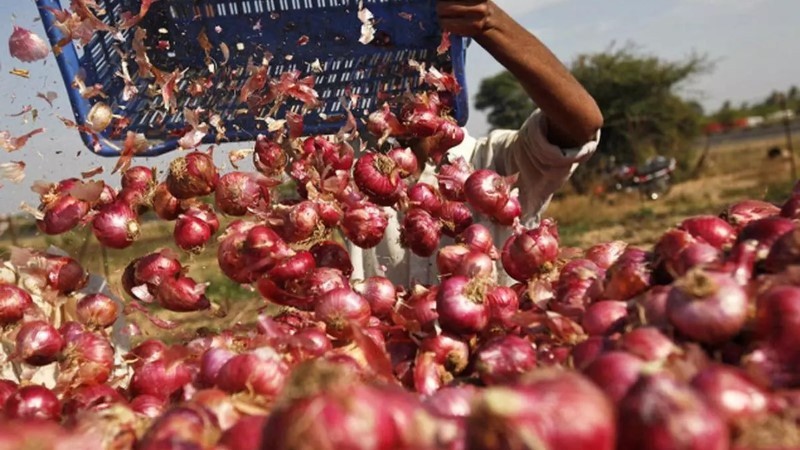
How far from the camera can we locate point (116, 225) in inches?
73.4

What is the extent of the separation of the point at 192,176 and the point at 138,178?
22 cm

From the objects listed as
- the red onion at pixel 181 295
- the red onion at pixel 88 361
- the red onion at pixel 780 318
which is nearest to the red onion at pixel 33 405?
the red onion at pixel 88 361

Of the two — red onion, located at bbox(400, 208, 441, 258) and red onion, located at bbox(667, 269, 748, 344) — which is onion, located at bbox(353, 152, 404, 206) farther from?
red onion, located at bbox(667, 269, 748, 344)

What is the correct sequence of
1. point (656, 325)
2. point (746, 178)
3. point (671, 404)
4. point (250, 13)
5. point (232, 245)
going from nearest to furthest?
point (671, 404), point (656, 325), point (232, 245), point (250, 13), point (746, 178)

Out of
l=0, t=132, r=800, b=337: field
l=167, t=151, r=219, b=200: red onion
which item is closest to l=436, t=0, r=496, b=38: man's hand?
l=167, t=151, r=219, b=200: red onion

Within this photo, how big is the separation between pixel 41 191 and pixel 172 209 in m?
0.36

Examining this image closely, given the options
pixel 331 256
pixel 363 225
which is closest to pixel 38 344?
pixel 331 256

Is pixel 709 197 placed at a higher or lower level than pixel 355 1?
lower

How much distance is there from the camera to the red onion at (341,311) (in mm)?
1458

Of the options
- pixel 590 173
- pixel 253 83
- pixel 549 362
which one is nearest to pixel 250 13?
pixel 253 83

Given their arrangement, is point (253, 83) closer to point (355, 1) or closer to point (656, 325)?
point (355, 1)

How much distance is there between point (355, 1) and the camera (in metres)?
2.05

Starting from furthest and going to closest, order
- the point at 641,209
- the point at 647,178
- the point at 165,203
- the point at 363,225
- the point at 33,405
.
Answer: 1. the point at 647,178
2. the point at 641,209
3. the point at 165,203
4. the point at 363,225
5. the point at 33,405

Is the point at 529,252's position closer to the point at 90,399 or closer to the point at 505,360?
the point at 505,360
